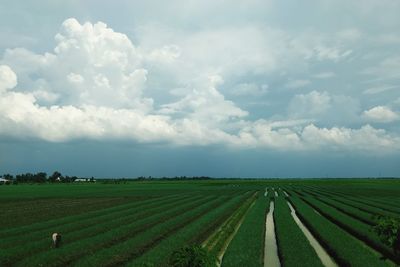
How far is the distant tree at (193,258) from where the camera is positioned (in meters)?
12.1

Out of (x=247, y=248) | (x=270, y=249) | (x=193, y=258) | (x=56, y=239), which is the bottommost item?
(x=270, y=249)

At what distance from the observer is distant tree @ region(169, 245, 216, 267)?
39.7ft

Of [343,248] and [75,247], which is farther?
[75,247]

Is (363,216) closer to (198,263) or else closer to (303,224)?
(303,224)

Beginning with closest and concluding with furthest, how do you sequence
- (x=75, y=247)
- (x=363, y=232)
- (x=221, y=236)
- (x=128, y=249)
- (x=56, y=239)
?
(x=128, y=249) → (x=75, y=247) → (x=56, y=239) → (x=363, y=232) → (x=221, y=236)

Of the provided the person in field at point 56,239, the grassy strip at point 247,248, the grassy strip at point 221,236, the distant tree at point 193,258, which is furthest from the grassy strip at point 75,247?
the distant tree at point 193,258

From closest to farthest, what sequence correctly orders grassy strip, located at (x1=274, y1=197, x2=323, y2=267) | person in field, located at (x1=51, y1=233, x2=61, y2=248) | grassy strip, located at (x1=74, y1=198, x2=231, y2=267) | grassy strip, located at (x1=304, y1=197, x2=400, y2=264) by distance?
1. grassy strip, located at (x1=274, y1=197, x2=323, y2=267)
2. grassy strip, located at (x1=74, y1=198, x2=231, y2=267)
3. grassy strip, located at (x1=304, y1=197, x2=400, y2=264)
4. person in field, located at (x1=51, y1=233, x2=61, y2=248)

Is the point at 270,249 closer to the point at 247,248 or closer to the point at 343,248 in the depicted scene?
the point at 247,248

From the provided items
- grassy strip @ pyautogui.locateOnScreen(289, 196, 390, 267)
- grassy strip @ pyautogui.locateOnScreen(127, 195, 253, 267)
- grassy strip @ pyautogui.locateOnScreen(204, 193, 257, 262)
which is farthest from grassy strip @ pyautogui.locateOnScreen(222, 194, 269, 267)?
grassy strip @ pyautogui.locateOnScreen(289, 196, 390, 267)

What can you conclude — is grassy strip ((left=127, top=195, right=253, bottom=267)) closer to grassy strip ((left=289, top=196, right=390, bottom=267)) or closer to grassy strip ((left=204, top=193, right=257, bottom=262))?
grassy strip ((left=204, top=193, right=257, bottom=262))

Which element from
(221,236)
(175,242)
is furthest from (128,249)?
(221,236)

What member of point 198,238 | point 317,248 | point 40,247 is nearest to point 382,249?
point 317,248

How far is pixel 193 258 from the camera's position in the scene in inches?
482

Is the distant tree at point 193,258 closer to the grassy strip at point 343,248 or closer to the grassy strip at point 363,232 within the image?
the grassy strip at point 363,232
